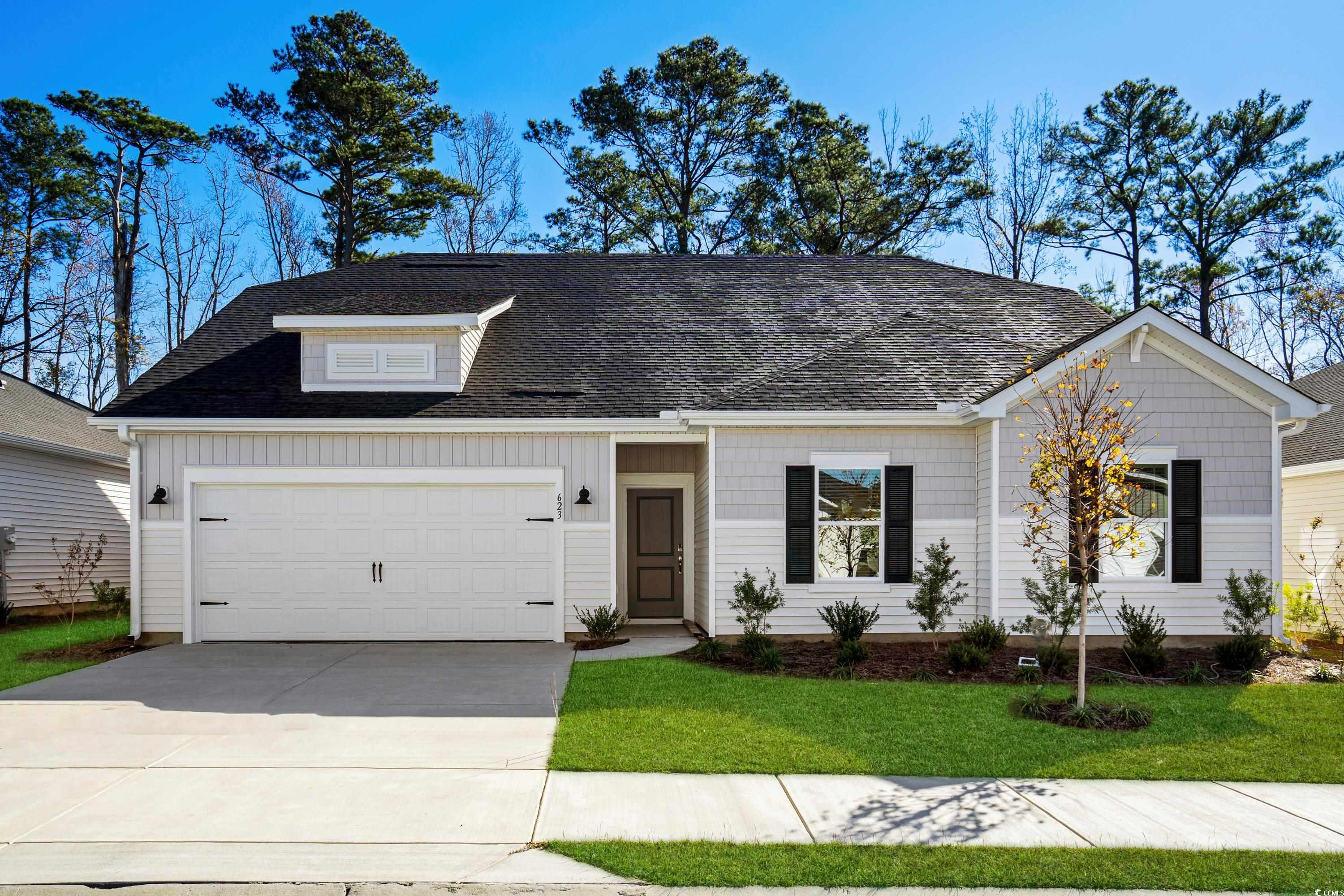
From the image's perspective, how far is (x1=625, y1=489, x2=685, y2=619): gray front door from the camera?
555 inches

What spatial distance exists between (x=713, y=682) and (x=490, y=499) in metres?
4.34

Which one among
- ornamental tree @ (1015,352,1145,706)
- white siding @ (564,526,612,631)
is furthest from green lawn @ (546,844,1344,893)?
white siding @ (564,526,612,631)

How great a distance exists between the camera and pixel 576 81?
89.1 ft

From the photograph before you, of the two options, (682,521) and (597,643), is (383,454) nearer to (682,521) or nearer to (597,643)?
(597,643)

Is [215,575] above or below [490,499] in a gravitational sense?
below

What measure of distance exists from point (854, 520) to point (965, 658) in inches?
95.6

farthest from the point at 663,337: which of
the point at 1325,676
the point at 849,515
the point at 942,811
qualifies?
the point at 942,811

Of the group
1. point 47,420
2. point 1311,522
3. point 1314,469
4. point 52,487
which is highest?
point 47,420

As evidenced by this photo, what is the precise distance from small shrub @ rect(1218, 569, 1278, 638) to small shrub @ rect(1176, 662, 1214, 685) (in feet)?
3.47

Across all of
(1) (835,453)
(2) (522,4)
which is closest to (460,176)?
(2) (522,4)

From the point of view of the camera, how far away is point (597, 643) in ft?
38.1

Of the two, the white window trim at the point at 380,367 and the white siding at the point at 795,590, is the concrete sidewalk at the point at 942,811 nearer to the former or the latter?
the white siding at the point at 795,590

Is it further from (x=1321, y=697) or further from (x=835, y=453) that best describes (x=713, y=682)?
(x=1321, y=697)

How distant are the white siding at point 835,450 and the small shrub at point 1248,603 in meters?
2.97
